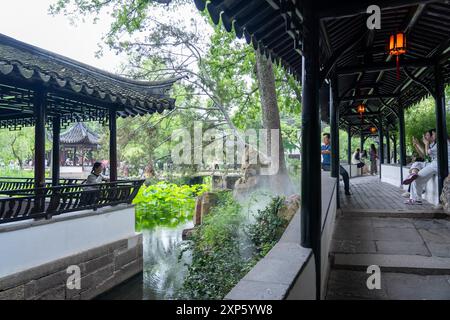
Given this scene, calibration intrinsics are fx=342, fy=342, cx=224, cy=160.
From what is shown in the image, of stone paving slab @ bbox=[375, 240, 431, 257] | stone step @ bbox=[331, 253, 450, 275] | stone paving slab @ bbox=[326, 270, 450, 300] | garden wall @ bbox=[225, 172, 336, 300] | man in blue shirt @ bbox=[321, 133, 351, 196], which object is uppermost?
man in blue shirt @ bbox=[321, 133, 351, 196]

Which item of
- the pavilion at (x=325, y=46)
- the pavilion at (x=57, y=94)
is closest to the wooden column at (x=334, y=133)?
the pavilion at (x=325, y=46)

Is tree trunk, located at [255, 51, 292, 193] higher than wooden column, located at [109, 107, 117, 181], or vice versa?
tree trunk, located at [255, 51, 292, 193]

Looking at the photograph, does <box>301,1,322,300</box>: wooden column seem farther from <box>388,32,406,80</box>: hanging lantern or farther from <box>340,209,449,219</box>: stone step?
<box>340,209,449,219</box>: stone step

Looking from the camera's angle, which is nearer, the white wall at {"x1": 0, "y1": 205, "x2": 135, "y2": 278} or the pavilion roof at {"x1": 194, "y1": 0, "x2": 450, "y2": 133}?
the pavilion roof at {"x1": 194, "y1": 0, "x2": 450, "y2": 133}

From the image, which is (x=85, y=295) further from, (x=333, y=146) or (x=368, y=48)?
(x=368, y=48)

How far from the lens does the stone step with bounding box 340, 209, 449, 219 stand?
495 cm

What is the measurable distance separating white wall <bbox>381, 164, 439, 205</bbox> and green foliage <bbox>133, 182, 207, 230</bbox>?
20.6ft

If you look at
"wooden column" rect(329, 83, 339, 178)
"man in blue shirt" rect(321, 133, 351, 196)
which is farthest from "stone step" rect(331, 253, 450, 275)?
"man in blue shirt" rect(321, 133, 351, 196)

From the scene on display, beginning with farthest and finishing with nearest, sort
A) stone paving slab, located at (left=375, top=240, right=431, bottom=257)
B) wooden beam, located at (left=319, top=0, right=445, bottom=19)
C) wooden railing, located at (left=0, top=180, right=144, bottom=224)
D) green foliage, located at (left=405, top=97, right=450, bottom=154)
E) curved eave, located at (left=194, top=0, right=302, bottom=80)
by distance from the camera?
green foliage, located at (left=405, top=97, right=450, bottom=154) → wooden railing, located at (left=0, top=180, right=144, bottom=224) → stone paving slab, located at (left=375, top=240, right=431, bottom=257) → wooden beam, located at (left=319, top=0, right=445, bottom=19) → curved eave, located at (left=194, top=0, right=302, bottom=80)

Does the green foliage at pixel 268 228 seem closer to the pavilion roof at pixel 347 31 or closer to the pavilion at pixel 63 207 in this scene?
the pavilion at pixel 63 207

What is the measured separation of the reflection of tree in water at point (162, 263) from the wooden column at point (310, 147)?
441cm

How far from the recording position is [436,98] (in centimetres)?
538

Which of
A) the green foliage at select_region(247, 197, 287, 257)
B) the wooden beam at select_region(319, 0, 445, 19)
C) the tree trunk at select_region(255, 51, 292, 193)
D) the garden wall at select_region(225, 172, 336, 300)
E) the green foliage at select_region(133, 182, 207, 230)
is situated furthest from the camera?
the green foliage at select_region(133, 182, 207, 230)
